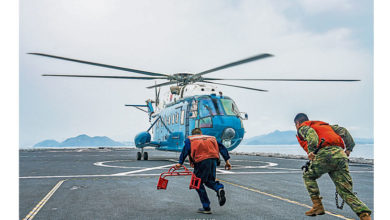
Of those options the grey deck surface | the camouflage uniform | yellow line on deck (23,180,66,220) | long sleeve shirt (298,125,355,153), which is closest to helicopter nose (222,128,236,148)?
the grey deck surface

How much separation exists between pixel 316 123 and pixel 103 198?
17.8ft

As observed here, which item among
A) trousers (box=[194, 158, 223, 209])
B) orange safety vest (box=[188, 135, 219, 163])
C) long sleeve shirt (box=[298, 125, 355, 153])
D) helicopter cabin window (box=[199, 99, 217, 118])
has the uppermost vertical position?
helicopter cabin window (box=[199, 99, 217, 118])

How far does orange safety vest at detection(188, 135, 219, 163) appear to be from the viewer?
6309 mm

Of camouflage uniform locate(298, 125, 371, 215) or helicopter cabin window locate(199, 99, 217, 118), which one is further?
helicopter cabin window locate(199, 99, 217, 118)

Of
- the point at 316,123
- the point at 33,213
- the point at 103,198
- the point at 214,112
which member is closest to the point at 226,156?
the point at 316,123

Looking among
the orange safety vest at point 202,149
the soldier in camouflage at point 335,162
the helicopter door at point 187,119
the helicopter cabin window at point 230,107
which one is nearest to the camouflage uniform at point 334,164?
the soldier in camouflage at point 335,162

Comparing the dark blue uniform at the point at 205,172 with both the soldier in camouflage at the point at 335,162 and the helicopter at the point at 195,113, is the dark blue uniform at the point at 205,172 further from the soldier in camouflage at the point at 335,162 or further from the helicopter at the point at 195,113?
the helicopter at the point at 195,113

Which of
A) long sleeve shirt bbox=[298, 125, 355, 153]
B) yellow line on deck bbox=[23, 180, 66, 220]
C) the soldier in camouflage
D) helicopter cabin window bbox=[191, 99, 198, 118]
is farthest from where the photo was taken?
helicopter cabin window bbox=[191, 99, 198, 118]

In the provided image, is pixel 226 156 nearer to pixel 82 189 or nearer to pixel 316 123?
pixel 316 123

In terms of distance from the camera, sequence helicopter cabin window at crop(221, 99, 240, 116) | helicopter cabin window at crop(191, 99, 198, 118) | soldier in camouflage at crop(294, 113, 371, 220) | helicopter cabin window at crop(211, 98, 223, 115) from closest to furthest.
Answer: soldier in camouflage at crop(294, 113, 371, 220)
helicopter cabin window at crop(211, 98, 223, 115)
helicopter cabin window at crop(221, 99, 240, 116)
helicopter cabin window at crop(191, 99, 198, 118)

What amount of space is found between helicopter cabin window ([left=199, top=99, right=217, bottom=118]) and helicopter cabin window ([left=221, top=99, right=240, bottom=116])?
25.6 inches

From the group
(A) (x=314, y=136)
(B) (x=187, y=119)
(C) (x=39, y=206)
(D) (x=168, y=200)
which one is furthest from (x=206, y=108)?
(A) (x=314, y=136)

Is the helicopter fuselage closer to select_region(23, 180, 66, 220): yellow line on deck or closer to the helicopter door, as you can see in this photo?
the helicopter door

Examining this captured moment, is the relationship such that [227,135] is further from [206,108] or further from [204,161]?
[204,161]
